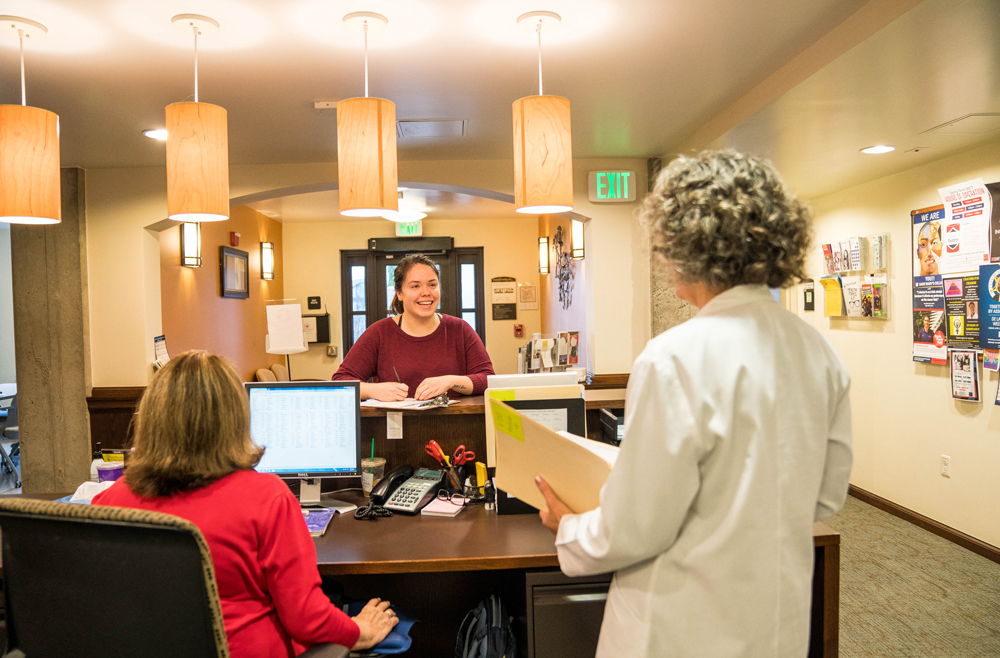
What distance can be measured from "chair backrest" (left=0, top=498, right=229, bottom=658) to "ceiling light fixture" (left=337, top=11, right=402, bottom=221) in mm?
1333

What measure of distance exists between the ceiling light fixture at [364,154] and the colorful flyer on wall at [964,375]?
11.7 feet

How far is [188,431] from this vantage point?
1190mm

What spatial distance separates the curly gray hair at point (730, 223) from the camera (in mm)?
924

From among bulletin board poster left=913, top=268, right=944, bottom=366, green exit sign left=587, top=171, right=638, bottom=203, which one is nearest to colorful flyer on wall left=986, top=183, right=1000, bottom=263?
bulletin board poster left=913, top=268, right=944, bottom=366

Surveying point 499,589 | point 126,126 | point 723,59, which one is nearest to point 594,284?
point 723,59

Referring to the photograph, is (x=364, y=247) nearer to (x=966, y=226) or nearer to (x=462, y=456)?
(x=462, y=456)

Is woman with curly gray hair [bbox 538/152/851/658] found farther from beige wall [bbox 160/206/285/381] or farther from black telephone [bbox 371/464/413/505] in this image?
beige wall [bbox 160/206/285/381]

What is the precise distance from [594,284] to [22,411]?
4.10m

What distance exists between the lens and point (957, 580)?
3145mm

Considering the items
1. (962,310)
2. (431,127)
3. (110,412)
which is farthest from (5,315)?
(962,310)

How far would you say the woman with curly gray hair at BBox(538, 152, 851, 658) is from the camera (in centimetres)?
89

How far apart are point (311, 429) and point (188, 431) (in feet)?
2.40

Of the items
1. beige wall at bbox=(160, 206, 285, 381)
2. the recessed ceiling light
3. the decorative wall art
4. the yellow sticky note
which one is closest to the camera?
the yellow sticky note

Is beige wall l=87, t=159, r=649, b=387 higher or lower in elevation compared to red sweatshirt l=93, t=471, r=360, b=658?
higher
